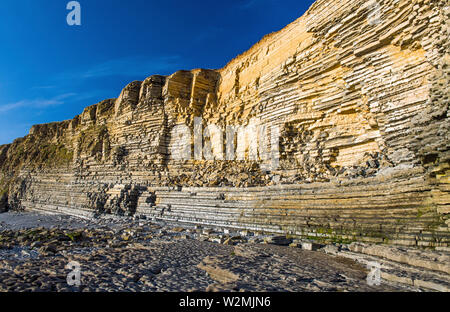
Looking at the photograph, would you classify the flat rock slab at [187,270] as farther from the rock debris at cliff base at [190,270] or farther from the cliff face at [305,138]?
the cliff face at [305,138]

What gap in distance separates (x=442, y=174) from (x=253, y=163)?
1202 centimetres

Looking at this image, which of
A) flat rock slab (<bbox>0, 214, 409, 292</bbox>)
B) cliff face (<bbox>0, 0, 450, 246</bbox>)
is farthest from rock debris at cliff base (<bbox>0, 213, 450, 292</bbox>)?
cliff face (<bbox>0, 0, 450, 246</bbox>)

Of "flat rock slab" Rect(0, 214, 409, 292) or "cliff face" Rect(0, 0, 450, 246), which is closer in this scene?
"flat rock slab" Rect(0, 214, 409, 292)

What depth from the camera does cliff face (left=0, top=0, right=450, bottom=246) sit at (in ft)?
24.6

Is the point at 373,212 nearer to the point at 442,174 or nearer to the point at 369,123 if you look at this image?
the point at 442,174

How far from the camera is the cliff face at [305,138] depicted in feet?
24.6

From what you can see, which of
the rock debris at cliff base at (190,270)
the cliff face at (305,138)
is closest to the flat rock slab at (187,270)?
the rock debris at cliff base at (190,270)

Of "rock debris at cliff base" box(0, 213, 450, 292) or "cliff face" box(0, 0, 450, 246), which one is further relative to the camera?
"cliff face" box(0, 0, 450, 246)

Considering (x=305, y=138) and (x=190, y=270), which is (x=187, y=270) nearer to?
(x=190, y=270)

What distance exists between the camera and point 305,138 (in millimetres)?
15453

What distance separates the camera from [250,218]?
479 inches

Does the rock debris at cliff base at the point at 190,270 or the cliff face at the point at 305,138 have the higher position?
the cliff face at the point at 305,138

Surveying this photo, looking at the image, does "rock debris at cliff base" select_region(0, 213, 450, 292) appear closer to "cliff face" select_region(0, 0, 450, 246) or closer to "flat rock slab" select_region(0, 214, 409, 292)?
"flat rock slab" select_region(0, 214, 409, 292)

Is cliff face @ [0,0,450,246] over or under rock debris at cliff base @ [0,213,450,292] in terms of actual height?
over
